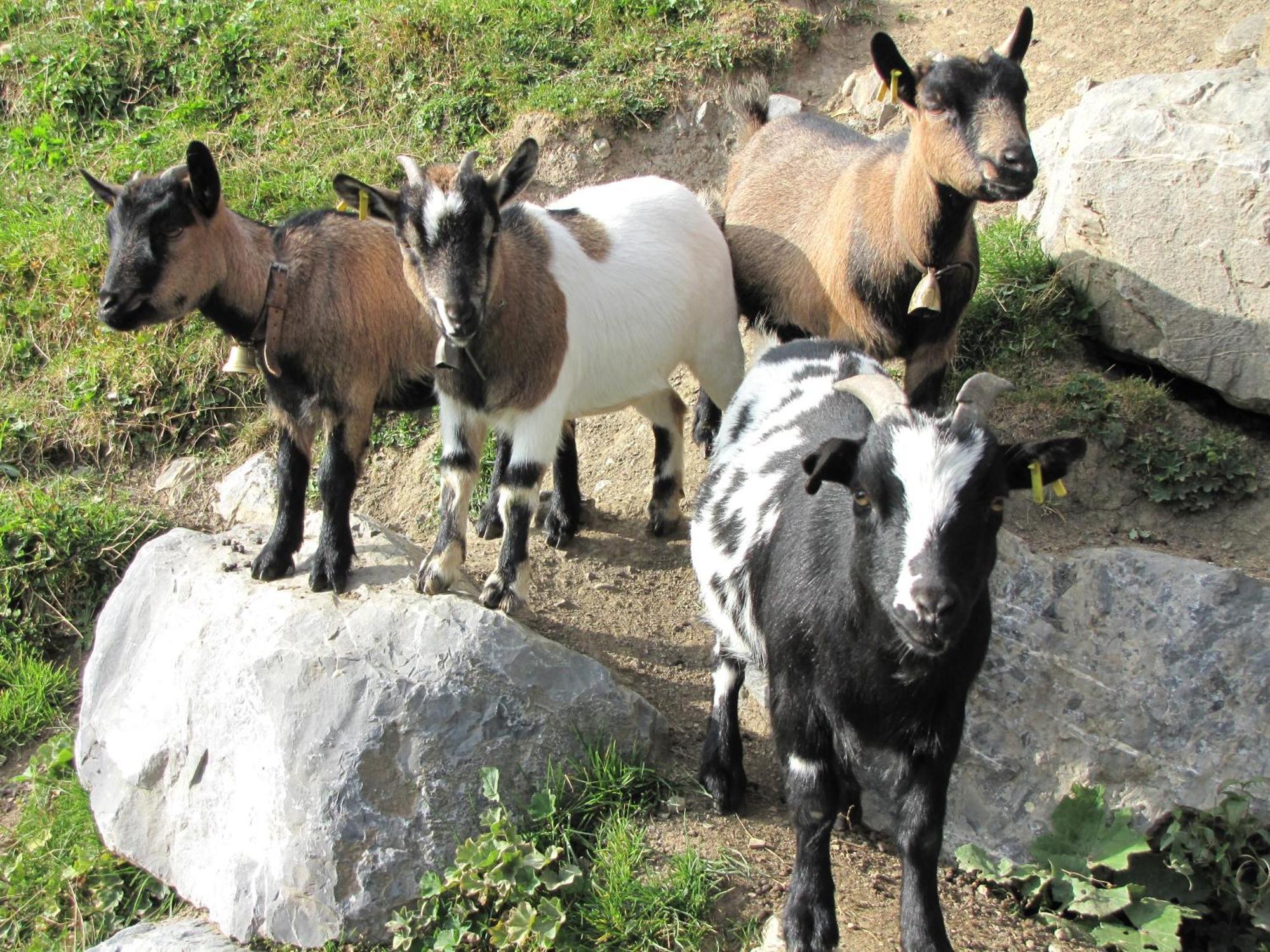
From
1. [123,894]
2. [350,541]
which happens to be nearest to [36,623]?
[123,894]

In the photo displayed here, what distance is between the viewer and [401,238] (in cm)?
473

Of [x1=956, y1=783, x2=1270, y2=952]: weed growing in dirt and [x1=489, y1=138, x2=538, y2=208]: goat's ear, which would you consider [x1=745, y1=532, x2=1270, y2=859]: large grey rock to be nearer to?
[x1=956, y1=783, x2=1270, y2=952]: weed growing in dirt

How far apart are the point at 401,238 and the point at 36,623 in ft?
10.1

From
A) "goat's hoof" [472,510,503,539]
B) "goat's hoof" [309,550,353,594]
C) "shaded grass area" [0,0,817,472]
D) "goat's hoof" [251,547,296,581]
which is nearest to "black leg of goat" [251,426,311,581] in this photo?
"goat's hoof" [251,547,296,581]

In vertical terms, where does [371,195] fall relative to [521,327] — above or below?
above

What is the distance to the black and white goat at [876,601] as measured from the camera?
130 inches

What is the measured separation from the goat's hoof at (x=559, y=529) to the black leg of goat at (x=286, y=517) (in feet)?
4.69

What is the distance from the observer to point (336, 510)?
16.0ft

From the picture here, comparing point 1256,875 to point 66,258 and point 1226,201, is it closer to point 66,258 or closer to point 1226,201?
point 1226,201

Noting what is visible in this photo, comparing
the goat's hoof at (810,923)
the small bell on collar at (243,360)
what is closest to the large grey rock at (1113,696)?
the goat's hoof at (810,923)

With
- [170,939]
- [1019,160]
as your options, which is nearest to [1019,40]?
[1019,160]

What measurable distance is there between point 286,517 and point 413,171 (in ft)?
4.85

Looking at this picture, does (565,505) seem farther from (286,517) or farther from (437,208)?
(437,208)

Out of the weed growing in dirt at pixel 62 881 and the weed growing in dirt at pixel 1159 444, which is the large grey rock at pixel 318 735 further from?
the weed growing in dirt at pixel 1159 444
